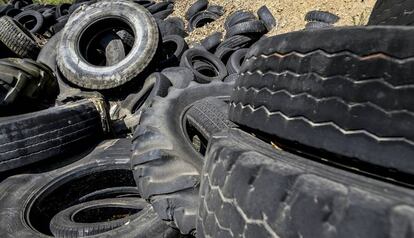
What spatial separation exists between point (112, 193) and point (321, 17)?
14.9 ft

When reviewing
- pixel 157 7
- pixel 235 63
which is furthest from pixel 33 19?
pixel 235 63

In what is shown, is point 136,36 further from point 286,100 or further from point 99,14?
point 286,100

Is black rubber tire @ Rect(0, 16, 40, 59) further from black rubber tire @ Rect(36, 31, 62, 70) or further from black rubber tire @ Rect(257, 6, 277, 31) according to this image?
black rubber tire @ Rect(257, 6, 277, 31)

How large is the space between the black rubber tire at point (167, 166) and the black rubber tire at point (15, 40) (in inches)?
144

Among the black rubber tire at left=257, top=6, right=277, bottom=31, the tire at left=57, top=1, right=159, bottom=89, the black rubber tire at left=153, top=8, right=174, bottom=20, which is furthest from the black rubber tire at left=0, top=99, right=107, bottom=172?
the black rubber tire at left=153, top=8, right=174, bottom=20

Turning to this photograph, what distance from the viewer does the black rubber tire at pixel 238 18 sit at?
7.50m

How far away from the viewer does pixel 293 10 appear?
7652mm

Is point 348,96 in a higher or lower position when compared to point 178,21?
higher

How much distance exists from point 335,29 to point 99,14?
4.61m

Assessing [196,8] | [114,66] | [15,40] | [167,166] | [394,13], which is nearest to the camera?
[394,13]

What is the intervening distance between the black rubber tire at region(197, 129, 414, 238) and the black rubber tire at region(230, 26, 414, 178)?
0.07 metres

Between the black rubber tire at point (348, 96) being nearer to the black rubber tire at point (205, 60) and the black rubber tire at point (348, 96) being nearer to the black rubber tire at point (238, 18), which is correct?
the black rubber tire at point (205, 60)

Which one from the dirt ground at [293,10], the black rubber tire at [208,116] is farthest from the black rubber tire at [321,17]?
the black rubber tire at [208,116]

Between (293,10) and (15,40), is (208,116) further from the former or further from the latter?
(293,10)
